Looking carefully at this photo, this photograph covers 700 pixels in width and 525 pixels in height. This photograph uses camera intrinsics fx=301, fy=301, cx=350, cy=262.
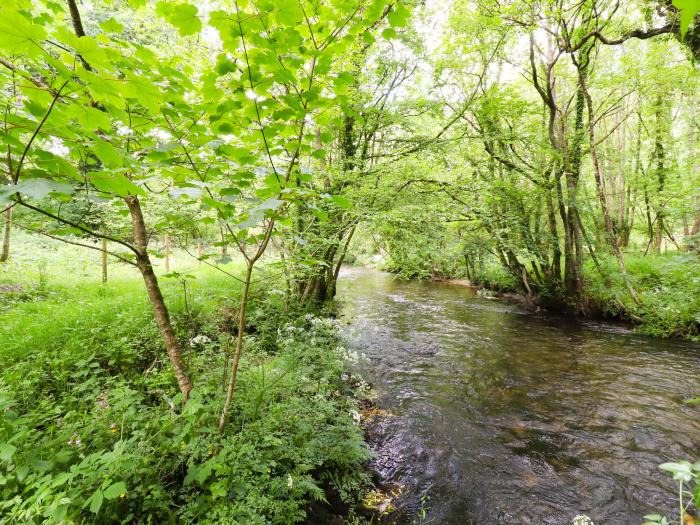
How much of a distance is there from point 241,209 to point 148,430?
209 centimetres

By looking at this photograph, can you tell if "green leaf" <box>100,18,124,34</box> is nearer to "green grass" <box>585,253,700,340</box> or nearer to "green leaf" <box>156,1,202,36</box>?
"green leaf" <box>156,1,202,36</box>

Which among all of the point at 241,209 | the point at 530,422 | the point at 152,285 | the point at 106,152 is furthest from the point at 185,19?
the point at 530,422

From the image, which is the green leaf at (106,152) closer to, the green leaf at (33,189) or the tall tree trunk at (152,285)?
the green leaf at (33,189)

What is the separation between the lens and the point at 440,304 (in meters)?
12.8

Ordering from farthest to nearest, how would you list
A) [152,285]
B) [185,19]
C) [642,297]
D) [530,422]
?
[642,297] < [530,422] < [152,285] < [185,19]

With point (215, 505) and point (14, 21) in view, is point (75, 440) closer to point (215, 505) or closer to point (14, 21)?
point (215, 505)

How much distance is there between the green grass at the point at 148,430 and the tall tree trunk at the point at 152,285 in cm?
22

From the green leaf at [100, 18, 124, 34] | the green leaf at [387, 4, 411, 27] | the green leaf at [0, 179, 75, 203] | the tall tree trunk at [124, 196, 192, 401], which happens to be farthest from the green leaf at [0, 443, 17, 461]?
the green leaf at [387, 4, 411, 27]

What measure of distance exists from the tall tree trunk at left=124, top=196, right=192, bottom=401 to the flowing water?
2665mm

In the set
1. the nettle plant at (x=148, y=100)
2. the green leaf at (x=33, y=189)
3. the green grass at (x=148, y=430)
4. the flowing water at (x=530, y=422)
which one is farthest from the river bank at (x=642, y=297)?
the green leaf at (x=33, y=189)

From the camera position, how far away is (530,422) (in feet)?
15.4

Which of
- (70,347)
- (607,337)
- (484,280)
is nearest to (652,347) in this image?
(607,337)

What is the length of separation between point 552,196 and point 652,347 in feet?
16.2

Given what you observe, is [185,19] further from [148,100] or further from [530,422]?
[530,422]
